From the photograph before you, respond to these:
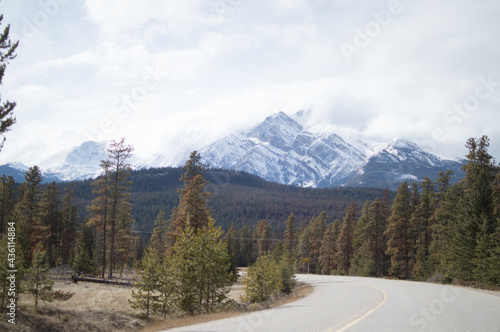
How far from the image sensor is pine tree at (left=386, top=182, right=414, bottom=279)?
48000 millimetres

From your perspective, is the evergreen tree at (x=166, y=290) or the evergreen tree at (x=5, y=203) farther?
the evergreen tree at (x=5, y=203)

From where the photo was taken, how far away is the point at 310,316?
13086mm

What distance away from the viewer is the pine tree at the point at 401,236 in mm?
48000

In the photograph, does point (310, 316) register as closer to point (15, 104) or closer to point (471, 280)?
point (15, 104)

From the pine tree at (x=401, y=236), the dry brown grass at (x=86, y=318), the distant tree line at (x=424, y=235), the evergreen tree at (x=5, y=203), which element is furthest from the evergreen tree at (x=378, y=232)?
the evergreen tree at (x=5, y=203)

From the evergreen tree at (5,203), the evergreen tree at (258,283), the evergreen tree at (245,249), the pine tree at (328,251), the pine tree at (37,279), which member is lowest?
the evergreen tree at (245,249)

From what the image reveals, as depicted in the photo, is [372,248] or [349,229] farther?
[349,229]

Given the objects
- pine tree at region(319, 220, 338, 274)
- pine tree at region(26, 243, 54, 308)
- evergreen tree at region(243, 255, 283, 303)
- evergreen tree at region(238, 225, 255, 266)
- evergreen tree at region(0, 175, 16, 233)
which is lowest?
evergreen tree at region(238, 225, 255, 266)

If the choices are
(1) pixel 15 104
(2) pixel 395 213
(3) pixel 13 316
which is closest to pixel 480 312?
(3) pixel 13 316

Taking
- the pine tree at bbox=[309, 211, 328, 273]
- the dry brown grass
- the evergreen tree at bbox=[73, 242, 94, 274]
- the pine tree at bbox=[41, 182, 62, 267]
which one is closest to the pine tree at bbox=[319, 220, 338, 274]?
the pine tree at bbox=[309, 211, 328, 273]

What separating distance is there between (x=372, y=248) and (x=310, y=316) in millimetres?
43136

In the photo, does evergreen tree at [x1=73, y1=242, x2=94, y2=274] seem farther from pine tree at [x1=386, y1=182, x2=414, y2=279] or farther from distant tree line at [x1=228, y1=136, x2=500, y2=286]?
pine tree at [x1=386, y1=182, x2=414, y2=279]

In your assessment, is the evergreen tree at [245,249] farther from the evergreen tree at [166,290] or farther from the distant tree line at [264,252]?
the evergreen tree at [166,290]

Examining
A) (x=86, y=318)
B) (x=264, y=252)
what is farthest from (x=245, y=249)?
(x=86, y=318)
